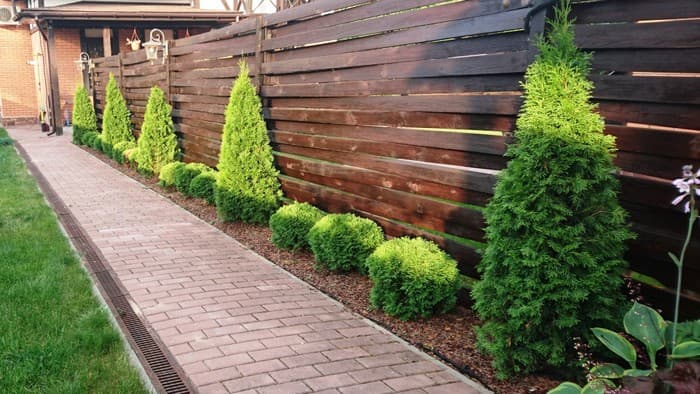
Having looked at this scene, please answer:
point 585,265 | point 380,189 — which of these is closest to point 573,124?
point 585,265

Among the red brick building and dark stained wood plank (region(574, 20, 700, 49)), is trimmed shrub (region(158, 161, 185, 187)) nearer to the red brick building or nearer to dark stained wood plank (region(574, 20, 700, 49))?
dark stained wood plank (region(574, 20, 700, 49))

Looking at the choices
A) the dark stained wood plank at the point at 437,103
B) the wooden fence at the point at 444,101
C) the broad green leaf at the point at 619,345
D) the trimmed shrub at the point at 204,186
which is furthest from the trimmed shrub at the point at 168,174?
the broad green leaf at the point at 619,345

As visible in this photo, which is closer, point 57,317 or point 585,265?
point 585,265

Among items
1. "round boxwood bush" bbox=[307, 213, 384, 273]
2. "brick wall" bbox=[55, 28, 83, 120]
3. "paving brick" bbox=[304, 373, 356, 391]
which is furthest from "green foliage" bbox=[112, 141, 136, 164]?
"brick wall" bbox=[55, 28, 83, 120]

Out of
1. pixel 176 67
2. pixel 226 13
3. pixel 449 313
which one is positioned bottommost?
pixel 449 313

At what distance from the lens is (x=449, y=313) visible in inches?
164

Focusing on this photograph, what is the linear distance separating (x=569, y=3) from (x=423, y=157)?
5.70ft

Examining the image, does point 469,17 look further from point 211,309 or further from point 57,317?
point 57,317

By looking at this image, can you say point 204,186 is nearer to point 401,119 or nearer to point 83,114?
point 401,119

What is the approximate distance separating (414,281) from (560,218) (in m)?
1.32

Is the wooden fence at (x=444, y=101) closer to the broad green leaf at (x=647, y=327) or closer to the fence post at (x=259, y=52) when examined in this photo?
the fence post at (x=259, y=52)

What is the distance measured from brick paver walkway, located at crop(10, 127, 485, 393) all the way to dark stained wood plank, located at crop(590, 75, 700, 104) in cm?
180

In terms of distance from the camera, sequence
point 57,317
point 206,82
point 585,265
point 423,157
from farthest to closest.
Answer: point 206,82
point 423,157
point 57,317
point 585,265

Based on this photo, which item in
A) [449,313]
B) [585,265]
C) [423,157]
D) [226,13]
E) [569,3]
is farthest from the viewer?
[226,13]
